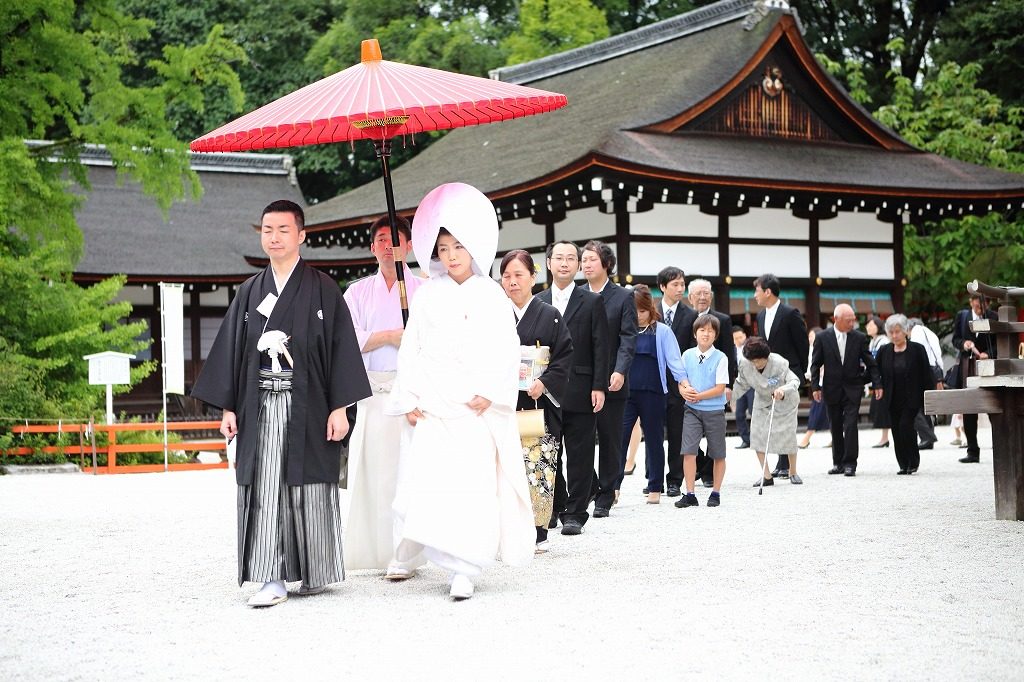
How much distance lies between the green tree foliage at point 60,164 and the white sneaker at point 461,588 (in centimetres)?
969

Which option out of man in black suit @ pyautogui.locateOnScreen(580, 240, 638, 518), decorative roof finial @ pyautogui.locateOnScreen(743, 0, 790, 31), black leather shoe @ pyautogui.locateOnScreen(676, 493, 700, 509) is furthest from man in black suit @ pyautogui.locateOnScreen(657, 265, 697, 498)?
decorative roof finial @ pyautogui.locateOnScreen(743, 0, 790, 31)

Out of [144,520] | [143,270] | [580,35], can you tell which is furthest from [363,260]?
[144,520]

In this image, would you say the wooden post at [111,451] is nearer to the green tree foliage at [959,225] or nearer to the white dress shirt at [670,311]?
the white dress shirt at [670,311]

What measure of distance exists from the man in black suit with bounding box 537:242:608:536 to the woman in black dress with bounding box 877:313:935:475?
15.6 feet

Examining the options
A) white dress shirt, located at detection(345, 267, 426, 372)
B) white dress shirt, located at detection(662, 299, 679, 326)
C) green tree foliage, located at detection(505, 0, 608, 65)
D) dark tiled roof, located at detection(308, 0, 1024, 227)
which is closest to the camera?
white dress shirt, located at detection(345, 267, 426, 372)

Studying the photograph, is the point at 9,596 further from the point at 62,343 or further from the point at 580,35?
the point at 580,35

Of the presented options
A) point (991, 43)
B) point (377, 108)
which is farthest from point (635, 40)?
point (377, 108)

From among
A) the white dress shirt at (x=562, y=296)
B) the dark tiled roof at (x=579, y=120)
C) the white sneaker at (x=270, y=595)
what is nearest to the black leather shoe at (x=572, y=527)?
the white dress shirt at (x=562, y=296)

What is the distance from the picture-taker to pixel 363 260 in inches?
974

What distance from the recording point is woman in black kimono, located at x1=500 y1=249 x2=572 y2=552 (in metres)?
6.68

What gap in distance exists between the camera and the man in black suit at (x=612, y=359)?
811cm

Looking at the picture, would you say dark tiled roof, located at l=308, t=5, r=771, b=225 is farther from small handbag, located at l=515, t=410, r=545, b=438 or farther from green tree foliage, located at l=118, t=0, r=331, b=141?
small handbag, located at l=515, t=410, r=545, b=438

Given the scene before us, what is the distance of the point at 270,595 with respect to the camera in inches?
210

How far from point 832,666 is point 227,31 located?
29.6m
